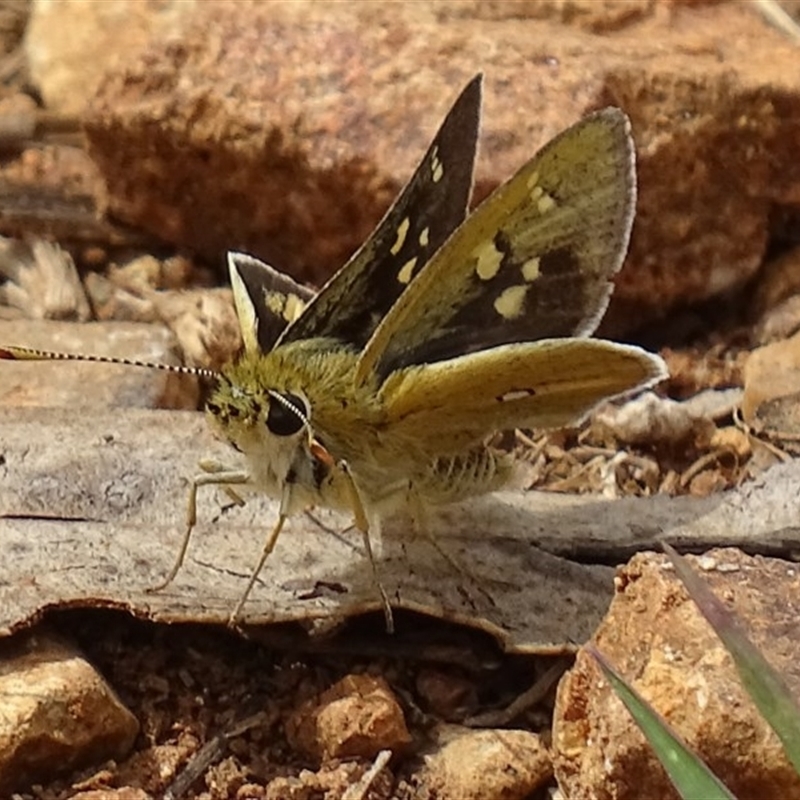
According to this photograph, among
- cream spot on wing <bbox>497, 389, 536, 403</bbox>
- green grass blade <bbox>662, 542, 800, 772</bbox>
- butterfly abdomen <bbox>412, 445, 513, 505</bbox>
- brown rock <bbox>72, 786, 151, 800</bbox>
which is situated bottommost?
brown rock <bbox>72, 786, 151, 800</bbox>

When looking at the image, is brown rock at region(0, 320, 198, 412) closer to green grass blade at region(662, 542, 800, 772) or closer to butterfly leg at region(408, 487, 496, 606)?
butterfly leg at region(408, 487, 496, 606)

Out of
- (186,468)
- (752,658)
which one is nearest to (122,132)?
(186,468)

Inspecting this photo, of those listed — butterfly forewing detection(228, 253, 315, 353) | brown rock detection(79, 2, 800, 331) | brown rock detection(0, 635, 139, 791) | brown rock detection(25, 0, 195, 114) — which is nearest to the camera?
brown rock detection(0, 635, 139, 791)

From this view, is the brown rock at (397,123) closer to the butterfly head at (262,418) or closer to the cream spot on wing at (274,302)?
the cream spot on wing at (274,302)

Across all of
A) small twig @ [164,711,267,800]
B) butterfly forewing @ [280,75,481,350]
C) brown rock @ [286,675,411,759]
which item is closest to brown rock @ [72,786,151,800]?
small twig @ [164,711,267,800]

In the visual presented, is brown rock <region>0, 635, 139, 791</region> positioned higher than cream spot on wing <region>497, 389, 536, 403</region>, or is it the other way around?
cream spot on wing <region>497, 389, 536, 403</region>

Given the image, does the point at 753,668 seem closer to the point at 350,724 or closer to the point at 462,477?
the point at 350,724

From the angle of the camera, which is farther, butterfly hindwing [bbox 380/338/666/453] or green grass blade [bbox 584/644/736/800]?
butterfly hindwing [bbox 380/338/666/453]

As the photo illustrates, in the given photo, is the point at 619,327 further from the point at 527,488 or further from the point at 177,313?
the point at 177,313
